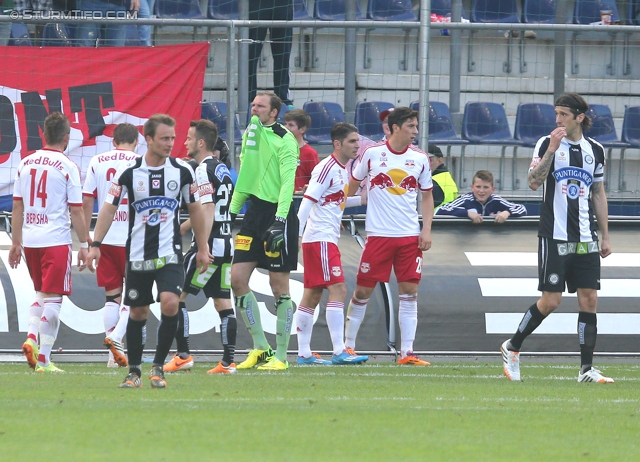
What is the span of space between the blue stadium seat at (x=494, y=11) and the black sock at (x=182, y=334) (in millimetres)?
9525

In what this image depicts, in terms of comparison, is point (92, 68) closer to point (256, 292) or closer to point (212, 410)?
point (256, 292)

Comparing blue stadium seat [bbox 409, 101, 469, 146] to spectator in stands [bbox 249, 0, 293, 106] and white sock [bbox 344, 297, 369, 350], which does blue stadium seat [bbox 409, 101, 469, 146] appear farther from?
white sock [bbox 344, 297, 369, 350]

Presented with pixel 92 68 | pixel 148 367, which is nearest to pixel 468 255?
pixel 148 367

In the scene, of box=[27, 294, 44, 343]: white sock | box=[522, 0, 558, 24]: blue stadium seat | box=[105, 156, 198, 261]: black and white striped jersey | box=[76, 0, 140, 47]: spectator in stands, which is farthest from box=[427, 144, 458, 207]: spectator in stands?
box=[522, 0, 558, 24]: blue stadium seat

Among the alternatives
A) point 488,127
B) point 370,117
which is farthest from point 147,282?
point 488,127

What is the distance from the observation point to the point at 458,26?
1216cm

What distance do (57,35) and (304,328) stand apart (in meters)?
4.53

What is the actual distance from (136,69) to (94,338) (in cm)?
294

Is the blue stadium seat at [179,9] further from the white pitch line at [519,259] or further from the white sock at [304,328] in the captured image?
the white sock at [304,328]

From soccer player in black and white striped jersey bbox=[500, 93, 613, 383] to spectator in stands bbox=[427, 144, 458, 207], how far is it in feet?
11.8

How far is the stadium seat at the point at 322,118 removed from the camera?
15.2 m

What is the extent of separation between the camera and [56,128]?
30.7ft

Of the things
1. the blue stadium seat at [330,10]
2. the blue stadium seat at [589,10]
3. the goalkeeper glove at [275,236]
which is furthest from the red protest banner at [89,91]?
the blue stadium seat at [589,10]

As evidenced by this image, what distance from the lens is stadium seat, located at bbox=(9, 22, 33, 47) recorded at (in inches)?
475
